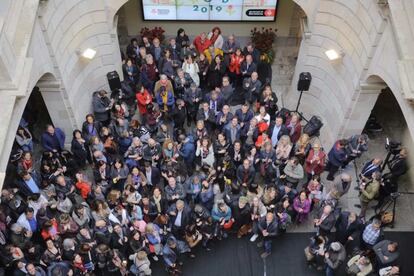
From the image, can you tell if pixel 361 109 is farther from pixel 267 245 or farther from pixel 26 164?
pixel 26 164

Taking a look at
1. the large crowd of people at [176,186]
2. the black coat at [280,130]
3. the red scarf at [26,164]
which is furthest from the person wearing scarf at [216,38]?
the red scarf at [26,164]

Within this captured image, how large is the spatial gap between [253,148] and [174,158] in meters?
1.81

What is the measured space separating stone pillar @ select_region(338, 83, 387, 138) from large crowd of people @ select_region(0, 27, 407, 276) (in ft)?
2.70

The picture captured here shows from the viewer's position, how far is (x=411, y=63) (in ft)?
33.1

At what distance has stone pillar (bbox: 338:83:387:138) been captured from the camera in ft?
40.2

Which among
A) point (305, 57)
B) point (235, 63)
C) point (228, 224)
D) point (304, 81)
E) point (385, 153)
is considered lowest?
point (385, 153)

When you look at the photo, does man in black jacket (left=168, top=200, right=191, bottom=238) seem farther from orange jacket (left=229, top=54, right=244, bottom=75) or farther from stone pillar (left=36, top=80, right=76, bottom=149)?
orange jacket (left=229, top=54, right=244, bottom=75)

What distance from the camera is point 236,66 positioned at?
561 inches

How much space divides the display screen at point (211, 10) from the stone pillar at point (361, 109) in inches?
174

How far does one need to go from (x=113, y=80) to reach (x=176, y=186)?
406 cm

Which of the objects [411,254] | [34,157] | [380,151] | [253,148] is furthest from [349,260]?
[34,157]

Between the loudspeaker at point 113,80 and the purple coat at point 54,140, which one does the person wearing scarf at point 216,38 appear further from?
the purple coat at point 54,140

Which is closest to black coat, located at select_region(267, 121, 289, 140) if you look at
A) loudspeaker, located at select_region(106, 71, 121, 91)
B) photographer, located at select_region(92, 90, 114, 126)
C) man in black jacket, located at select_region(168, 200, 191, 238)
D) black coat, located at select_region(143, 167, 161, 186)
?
black coat, located at select_region(143, 167, 161, 186)

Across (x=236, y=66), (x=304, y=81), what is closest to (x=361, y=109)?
(x=304, y=81)
